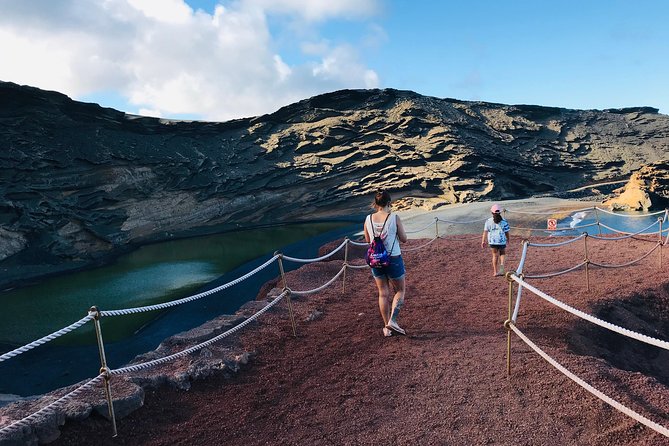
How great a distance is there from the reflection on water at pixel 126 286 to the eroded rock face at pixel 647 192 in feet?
53.3

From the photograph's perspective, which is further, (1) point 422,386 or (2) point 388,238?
(2) point 388,238

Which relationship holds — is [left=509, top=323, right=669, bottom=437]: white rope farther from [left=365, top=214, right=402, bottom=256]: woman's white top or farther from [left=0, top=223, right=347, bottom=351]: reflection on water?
[left=0, top=223, right=347, bottom=351]: reflection on water

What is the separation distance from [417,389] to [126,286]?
14.9 meters

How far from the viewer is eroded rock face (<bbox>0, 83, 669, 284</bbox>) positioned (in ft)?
80.2

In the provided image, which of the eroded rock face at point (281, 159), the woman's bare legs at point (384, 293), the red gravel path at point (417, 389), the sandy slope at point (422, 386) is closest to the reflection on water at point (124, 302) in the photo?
the eroded rock face at point (281, 159)

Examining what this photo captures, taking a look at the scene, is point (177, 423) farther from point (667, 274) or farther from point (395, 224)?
point (667, 274)

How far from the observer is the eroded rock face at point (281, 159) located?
24.5 meters

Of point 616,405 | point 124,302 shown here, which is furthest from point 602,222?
point 124,302

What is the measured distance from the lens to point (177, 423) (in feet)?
12.8

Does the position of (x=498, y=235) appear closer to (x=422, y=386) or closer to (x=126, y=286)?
(x=422, y=386)

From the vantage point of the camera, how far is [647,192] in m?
20.9

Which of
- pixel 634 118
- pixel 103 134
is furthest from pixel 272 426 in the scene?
pixel 634 118

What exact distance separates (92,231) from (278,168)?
41.2ft

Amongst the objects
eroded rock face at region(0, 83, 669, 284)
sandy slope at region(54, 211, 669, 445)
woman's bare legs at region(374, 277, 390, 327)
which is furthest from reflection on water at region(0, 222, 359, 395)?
woman's bare legs at region(374, 277, 390, 327)
